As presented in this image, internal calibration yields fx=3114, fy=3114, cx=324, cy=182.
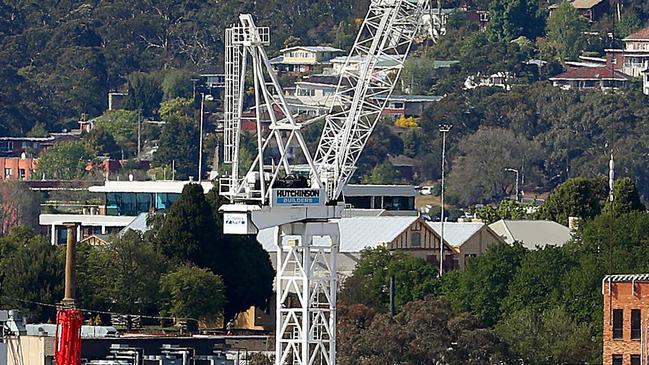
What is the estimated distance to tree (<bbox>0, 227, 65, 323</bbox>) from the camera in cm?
8344

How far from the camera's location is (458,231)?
4535 inches

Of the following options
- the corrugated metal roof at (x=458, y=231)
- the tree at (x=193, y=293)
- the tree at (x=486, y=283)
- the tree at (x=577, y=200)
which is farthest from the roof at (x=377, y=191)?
the tree at (x=193, y=293)

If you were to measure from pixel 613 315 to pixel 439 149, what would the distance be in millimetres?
116485

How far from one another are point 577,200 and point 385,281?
24.6 m

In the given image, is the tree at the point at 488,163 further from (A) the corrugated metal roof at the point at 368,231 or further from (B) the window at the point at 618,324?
(B) the window at the point at 618,324

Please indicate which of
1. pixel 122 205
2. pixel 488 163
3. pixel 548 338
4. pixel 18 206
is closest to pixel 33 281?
pixel 548 338

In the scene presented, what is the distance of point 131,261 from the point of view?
88.2 meters

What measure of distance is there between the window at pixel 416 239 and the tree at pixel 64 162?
236 ft

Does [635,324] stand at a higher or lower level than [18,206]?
lower

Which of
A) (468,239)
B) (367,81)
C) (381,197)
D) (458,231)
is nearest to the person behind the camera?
(367,81)

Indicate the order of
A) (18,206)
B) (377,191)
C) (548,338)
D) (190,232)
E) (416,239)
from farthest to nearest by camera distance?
1. (18,206)
2. (377,191)
3. (416,239)
4. (190,232)
5. (548,338)

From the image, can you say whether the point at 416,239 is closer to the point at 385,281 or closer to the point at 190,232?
Answer: the point at 385,281

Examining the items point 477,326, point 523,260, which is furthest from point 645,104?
point 477,326

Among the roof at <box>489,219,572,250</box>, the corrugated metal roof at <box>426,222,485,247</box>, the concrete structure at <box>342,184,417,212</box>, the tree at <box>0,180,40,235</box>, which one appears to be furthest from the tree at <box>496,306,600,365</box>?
the tree at <box>0,180,40,235</box>
